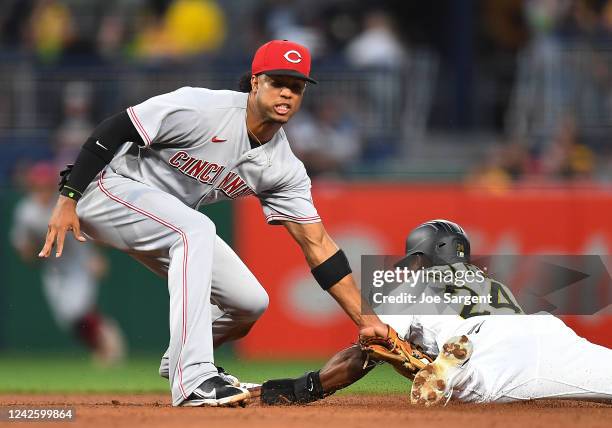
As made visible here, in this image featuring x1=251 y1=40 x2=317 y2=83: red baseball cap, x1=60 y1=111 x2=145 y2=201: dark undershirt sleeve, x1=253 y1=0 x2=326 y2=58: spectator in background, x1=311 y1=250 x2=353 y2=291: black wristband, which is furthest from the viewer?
x1=253 y1=0 x2=326 y2=58: spectator in background

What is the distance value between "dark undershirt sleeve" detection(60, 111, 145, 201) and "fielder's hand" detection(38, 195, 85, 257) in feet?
0.36

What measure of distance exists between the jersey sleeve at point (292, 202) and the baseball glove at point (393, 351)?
0.86 meters

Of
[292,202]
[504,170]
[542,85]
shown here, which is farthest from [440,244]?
[542,85]

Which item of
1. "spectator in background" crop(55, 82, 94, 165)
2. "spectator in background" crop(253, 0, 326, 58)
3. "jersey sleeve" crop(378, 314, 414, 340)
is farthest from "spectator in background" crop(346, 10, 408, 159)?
"jersey sleeve" crop(378, 314, 414, 340)

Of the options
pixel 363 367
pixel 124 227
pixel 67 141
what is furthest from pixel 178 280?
pixel 67 141

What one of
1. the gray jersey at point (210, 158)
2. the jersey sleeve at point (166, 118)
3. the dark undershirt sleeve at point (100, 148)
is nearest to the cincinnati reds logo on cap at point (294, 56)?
the gray jersey at point (210, 158)

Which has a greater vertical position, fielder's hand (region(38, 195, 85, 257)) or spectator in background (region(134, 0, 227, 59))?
spectator in background (region(134, 0, 227, 59))

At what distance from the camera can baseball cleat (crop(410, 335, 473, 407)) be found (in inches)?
227

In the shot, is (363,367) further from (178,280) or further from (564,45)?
(564,45)

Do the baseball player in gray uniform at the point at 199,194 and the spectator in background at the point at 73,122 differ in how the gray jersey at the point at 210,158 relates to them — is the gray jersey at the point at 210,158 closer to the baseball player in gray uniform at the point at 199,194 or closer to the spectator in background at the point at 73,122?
the baseball player in gray uniform at the point at 199,194

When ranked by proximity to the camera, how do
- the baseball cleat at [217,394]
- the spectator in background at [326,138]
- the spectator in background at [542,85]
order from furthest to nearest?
the spectator in background at [542,85] < the spectator in background at [326,138] < the baseball cleat at [217,394]

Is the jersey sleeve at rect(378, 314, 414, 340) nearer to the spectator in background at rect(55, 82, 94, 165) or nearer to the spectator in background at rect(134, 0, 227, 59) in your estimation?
the spectator in background at rect(55, 82, 94, 165)

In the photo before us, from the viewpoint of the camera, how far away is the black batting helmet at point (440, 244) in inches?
253

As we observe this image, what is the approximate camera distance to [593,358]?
19.5 feet
